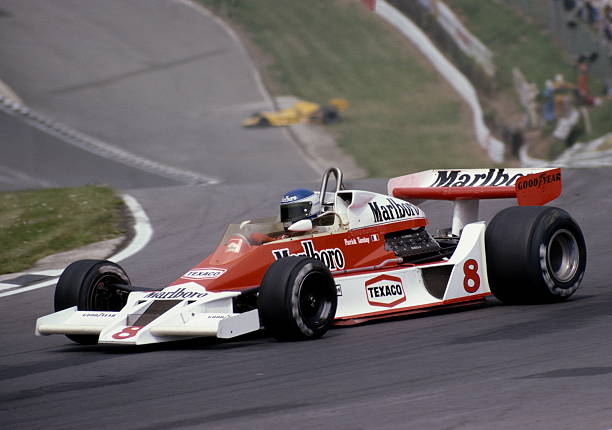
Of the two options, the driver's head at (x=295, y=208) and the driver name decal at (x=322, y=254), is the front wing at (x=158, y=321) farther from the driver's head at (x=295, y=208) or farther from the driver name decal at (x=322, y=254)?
the driver's head at (x=295, y=208)

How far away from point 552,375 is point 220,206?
35.8ft

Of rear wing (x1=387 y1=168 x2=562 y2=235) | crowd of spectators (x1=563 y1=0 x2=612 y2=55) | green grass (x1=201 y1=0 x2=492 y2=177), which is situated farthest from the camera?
crowd of spectators (x1=563 y1=0 x2=612 y2=55)

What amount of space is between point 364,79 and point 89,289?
2955cm

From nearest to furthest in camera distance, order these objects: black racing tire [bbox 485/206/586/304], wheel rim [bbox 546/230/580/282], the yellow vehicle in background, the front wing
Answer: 1. the front wing
2. black racing tire [bbox 485/206/586/304]
3. wheel rim [bbox 546/230/580/282]
4. the yellow vehicle in background

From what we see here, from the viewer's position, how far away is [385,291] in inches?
367

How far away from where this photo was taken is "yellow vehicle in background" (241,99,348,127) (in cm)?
3384

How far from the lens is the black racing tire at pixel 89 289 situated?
356 inches

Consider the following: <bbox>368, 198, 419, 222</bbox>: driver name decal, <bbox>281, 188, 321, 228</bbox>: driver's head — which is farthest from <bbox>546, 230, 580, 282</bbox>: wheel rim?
<bbox>281, 188, 321, 228</bbox>: driver's head

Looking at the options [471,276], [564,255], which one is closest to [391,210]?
[471,276]

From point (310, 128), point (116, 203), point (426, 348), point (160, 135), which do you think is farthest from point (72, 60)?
point (426, 348)

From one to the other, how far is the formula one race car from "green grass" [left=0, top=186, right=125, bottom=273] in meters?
5.03

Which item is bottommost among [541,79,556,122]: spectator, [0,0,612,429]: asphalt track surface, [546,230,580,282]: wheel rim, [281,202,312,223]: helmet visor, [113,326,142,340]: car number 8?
[0,0,612,429]: asphalt track surface

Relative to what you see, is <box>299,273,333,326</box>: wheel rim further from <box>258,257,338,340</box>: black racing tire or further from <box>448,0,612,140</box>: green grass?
<box>448,0,612,140</box>: green grass

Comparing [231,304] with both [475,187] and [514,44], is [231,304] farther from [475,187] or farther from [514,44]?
[514,44]
